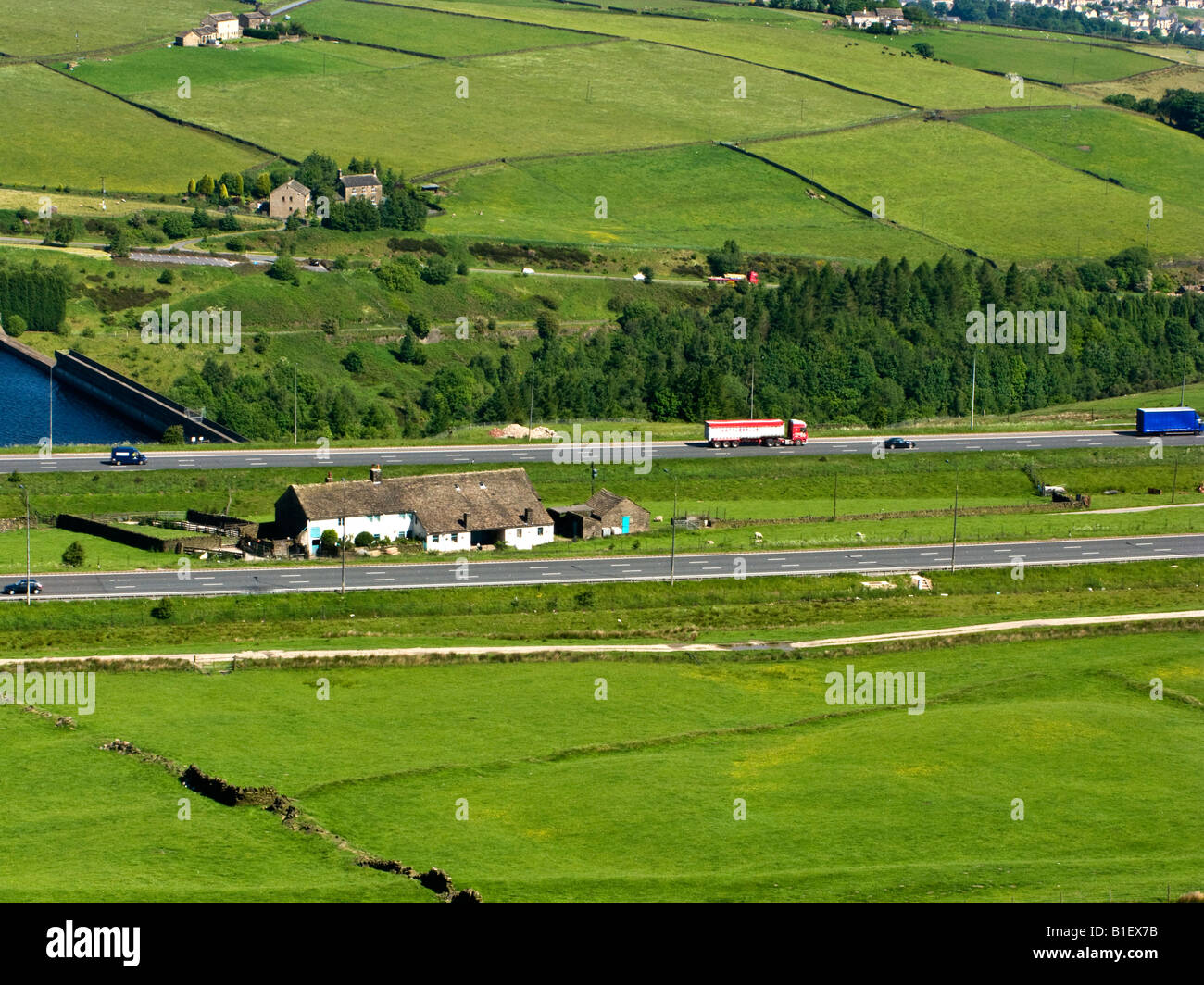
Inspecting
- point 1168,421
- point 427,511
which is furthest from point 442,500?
point 1168,421

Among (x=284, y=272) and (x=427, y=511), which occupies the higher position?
(x=284, y=272)

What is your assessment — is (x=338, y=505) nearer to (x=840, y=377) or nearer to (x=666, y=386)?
(x=666, y=386)

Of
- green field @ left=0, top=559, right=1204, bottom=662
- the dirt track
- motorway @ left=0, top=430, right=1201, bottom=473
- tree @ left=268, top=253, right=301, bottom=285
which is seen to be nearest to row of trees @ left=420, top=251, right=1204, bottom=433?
motorway @ left=0, top=430, right=1201, bottom=473

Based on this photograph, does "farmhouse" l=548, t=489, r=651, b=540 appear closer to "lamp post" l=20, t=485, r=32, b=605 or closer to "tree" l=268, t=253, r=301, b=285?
"lamp post" l=20, t=485, r=32, b=605

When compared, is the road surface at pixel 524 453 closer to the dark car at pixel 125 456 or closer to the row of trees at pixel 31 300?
the dark car at pixel 125 456

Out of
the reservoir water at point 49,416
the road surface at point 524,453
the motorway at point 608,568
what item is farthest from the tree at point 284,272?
the motorway at point 608,568

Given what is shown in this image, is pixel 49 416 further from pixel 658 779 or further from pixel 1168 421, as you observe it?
pixel 658 779
